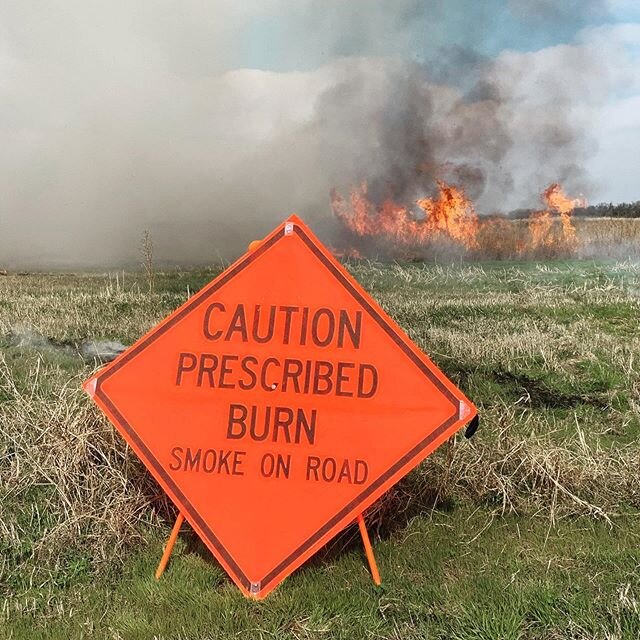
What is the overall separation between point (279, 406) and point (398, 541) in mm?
1447

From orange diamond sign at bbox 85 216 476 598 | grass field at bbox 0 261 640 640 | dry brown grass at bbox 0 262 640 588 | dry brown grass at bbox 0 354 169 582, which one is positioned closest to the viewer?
grass field at bbox 0 261 640 640

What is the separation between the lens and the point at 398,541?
449 cm

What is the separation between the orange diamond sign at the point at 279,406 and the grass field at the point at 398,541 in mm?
406

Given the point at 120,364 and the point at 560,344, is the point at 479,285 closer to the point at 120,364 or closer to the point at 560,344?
the point at 560,344

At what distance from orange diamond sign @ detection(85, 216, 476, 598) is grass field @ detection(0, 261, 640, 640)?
16.0 inches

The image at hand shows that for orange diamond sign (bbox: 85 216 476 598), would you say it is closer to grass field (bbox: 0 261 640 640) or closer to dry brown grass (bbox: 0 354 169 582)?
grass field (bbox: 0 261 640 640)

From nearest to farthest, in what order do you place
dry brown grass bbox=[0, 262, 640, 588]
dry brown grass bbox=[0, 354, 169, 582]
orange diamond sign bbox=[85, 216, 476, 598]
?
orange diamond sign bbox=[85, 216, 476, 598]
dry brown grass bbox=[0, 354, 169, 582]
dry brown grass bbox=[0, 262, 640, 588]

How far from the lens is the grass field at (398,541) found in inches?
140

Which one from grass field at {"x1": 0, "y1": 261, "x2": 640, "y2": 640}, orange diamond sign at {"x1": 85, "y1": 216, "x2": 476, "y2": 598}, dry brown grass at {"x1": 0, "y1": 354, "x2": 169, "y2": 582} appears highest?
orange diamond sign at {"x1": 85, "y1": 216, "x2": 476, "y2": 598}

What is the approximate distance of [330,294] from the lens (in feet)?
Result: 12.6

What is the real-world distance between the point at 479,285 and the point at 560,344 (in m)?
4.43

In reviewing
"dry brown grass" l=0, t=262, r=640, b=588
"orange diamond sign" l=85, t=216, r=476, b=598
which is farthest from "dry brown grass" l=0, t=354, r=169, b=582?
"orange diamond sign" l=85, t=216, r=476, b=598

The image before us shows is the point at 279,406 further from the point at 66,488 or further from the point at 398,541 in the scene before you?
the point at 66,488

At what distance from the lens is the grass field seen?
355 centimetres
